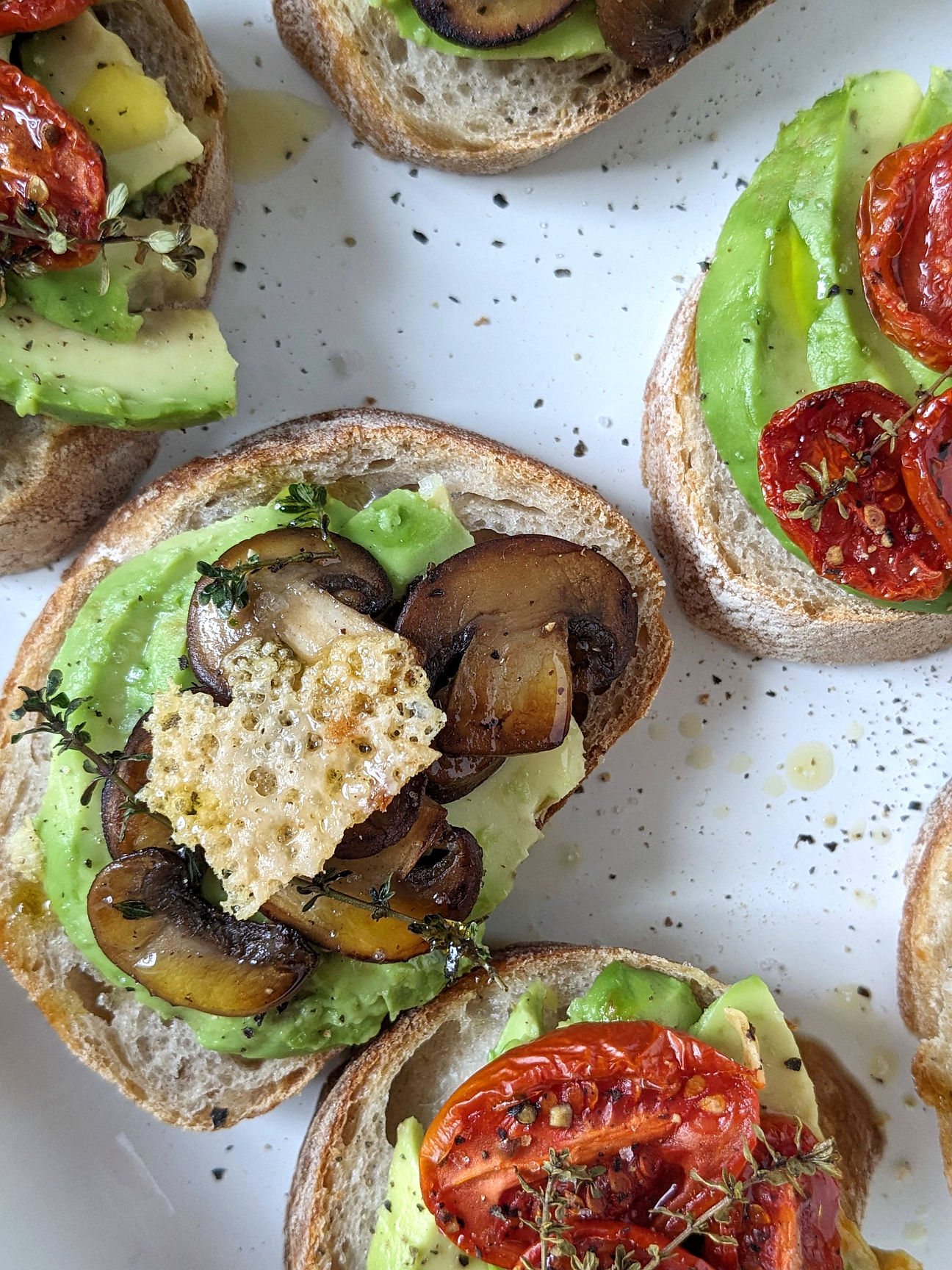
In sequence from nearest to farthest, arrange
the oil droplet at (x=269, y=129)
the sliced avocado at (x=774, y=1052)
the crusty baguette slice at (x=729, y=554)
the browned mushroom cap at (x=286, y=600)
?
the browned mushroom cap at (x=286, y=600) → the sliced avocado at (x=774, y=1052) → the crusty baguette slice at (x=729, y=554) → the oil droplet at (x=269, y=129)

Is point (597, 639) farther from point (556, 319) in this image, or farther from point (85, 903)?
point (85, 903)

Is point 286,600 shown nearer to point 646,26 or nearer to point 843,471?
point 843,471

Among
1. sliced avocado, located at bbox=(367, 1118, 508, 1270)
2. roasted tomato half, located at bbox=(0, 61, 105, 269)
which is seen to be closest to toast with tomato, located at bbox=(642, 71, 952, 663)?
roasted tomato half, located at bbox=(0, 61, 105, 269)

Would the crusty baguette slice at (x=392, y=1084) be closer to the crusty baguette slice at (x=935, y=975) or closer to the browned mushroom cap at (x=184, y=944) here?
the browned mushroom cap at (x=184, y=944)

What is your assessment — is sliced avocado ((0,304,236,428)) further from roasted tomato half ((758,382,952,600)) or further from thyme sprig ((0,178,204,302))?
roasted tomato half ((758,382,952,600))

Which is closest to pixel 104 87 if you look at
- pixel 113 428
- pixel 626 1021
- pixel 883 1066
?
pixel 113 428

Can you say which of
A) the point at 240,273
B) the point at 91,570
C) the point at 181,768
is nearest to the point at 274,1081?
the point at 181,768

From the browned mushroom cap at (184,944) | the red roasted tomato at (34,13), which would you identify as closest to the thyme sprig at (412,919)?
the browned mushroom cap at (184,944)
